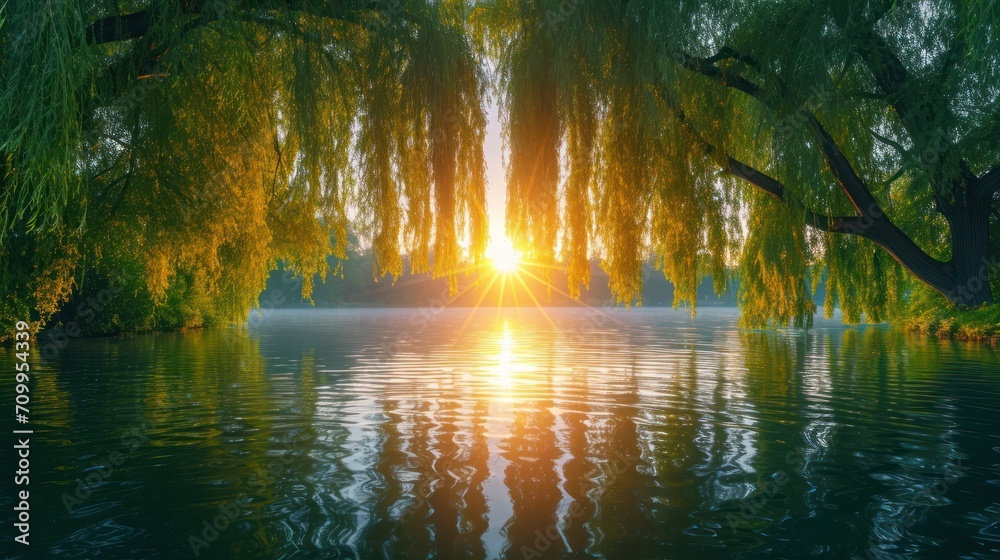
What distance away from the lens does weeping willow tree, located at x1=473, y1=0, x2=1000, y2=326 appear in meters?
7.07

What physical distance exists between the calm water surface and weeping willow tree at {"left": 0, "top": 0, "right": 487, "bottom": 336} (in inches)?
77.9

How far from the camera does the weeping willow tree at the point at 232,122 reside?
5250 mm

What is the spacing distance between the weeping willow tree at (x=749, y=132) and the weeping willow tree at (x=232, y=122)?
743 millimetres

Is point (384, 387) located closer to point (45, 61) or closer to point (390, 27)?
point (390, 27)

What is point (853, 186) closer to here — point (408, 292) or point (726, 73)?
point (726, 73)

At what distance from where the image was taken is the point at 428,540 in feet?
14.7

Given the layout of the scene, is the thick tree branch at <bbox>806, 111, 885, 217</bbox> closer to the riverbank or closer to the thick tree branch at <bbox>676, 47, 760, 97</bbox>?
the thick tree branch at <bbox>676, 47, 760, 97</bbox>

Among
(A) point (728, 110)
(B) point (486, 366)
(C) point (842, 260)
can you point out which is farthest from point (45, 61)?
(B) point (486, 366)

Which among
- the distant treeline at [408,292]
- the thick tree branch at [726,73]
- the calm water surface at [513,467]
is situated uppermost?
the thick tree branch at [726,73]

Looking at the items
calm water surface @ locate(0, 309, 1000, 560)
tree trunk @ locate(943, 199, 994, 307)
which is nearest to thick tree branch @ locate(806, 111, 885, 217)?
tree trunk @ locate(943, 199, 994, 307)

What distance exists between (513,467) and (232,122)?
5467mm

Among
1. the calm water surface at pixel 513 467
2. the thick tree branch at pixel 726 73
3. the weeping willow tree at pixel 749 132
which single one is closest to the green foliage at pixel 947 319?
the calm water surface at pixel 513 467

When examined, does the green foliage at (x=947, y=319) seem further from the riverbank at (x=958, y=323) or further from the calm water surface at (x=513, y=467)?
the calm water surface at (x=513, y=467)

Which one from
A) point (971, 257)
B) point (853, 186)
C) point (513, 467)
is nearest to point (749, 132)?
point (853, 186)
